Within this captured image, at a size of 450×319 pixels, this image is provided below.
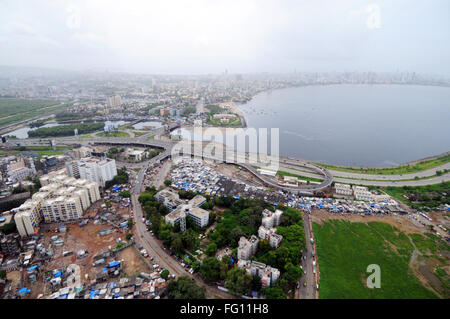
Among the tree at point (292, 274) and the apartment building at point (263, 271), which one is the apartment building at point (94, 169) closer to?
the apartment building at point (263, 271)

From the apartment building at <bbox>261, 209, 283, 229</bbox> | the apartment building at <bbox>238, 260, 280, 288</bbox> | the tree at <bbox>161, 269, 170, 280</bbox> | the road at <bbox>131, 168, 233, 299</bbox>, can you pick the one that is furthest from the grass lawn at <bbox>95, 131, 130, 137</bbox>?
the apartment building at <bbox>238, 260, 280, 288</bbox>

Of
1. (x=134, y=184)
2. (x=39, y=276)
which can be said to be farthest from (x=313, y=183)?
(x=39, y=276)

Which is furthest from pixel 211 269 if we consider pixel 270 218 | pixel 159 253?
pixel 270 218

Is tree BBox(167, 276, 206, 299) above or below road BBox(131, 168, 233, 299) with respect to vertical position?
above

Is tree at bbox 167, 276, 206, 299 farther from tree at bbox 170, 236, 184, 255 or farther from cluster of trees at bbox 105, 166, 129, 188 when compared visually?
cluster of trees at bbox 105, 166, 129, 188

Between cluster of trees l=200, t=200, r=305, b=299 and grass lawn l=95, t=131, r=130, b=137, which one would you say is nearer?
cluster of trees l=200, t=200, r=305, b=299

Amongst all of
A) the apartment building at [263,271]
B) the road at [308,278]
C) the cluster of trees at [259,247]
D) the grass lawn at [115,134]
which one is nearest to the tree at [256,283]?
the cluster of trees at [259,247]

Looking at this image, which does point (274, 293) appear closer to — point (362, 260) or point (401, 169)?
point (362, 260)
